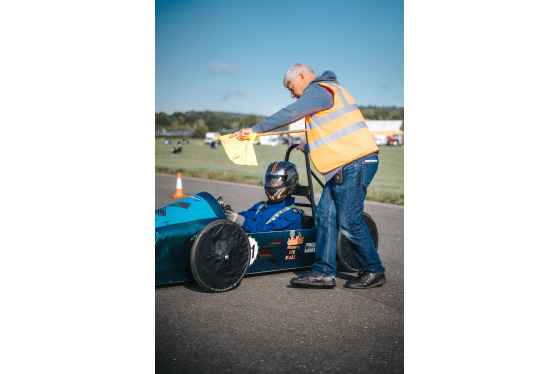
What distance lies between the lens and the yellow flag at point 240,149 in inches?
147

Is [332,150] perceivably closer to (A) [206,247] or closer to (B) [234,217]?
(B) [234,217]

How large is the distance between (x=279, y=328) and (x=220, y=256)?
0.81 m

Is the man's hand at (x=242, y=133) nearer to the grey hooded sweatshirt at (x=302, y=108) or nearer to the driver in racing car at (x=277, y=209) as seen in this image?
the grey hooded sweatshirt at (x=302, y=108)

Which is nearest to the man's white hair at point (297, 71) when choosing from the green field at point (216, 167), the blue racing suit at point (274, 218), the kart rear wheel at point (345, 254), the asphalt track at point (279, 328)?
the blue racing suit at point (274, 218)

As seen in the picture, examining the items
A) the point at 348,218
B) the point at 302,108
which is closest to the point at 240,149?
the point at 302,108

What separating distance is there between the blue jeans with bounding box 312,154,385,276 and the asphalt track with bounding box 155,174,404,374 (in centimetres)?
25

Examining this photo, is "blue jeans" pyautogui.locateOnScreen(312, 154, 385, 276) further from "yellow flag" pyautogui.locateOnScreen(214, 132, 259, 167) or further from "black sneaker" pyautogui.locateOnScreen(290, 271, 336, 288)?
"yellow flag" pyautogui.locateOnScreen(214, 132, 259, 167)

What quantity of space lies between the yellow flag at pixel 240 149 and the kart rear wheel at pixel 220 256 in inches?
18.9

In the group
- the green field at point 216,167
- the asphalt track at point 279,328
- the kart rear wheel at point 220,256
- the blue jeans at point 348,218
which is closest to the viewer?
the asphalt track at point 279,328

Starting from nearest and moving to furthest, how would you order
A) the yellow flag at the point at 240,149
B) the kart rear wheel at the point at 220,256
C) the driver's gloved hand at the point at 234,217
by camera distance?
1. the kart rear wheel at the point at 220,256
2. the yellow flag at the point at 240,149
3. the driver's gloved hand at the point at 234,217

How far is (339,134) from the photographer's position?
12.5ft

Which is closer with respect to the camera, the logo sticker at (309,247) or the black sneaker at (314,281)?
the black sneaker at (314,281)
